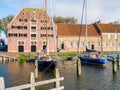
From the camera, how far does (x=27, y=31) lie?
8106cm

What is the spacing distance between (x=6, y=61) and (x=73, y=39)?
27990 millimetres

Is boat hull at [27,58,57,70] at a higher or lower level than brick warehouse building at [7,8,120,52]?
lower

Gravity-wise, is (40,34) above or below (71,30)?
below

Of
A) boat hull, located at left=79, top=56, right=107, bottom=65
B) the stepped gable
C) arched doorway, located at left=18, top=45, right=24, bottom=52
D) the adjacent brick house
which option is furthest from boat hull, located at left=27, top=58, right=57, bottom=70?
the stepped gable

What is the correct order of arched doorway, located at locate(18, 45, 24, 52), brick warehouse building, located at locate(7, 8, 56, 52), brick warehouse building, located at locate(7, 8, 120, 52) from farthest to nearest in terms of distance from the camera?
arched doorway, located at locate(18, 45, 24, 52) < brick warehouse building, located at locate(7, 8, 120, 52) < brick warehouse building, located at locate(7, 8, 56, 52)

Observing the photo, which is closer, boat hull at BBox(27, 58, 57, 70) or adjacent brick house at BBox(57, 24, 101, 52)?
boat hull at BBox(27, 58, 57, 70)

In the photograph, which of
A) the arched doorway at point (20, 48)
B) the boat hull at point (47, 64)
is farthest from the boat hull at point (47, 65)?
the arched doorway at point (20, 48)

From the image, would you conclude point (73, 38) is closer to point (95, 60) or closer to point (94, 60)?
point (94, 60)

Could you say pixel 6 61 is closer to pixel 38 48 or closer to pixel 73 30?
pixel 38 48

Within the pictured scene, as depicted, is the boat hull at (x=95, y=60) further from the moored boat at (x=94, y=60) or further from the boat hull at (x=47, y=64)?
the boat hull at (x=47, y=64)

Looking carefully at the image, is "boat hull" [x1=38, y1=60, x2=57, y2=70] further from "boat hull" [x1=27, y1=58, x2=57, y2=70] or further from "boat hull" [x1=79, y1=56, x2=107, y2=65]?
"boat hull" [x1=79, y1=56, x2=107, y2=65]

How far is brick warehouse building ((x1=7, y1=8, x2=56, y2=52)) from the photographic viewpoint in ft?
260

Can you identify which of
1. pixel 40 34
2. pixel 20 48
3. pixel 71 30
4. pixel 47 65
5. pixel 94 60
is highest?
pixel 71 30

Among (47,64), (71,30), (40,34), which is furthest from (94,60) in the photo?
(71,30)
